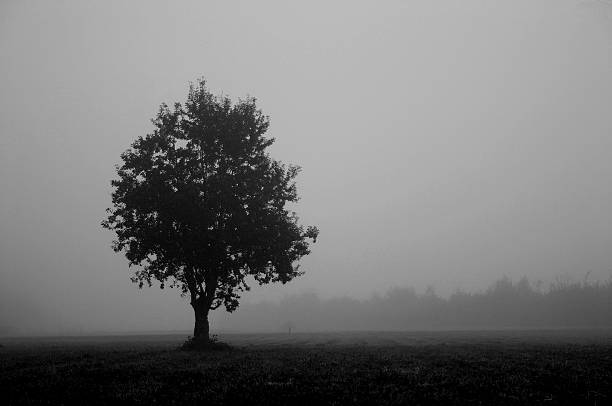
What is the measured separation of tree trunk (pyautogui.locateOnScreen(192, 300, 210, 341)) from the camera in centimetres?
3008

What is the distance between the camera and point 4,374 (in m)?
14.9

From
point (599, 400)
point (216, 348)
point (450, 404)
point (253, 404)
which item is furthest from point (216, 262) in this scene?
point (599, 400)

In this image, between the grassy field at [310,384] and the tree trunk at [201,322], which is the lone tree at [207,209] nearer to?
the tree trunk at [201,322]

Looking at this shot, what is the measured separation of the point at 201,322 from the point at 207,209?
9.44 metres

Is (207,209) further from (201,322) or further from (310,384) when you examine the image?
(310,384)

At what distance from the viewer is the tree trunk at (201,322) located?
1184 inches

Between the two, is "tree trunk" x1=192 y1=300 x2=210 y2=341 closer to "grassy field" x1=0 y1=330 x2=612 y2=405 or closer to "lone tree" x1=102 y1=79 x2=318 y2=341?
"lone tree" x1=102 y1=79 x2=318 y2=341

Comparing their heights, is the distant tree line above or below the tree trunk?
below

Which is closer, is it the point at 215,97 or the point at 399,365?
the point at 399,365

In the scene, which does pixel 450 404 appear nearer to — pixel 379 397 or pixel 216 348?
pixel 379 397

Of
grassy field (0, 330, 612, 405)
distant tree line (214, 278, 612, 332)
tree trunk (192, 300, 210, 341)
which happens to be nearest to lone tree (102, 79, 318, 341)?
tree trunk (192, 300, 210, 341)

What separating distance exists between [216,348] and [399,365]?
16.5m

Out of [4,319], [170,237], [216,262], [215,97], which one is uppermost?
[215,97]

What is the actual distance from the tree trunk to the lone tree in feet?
0.26
